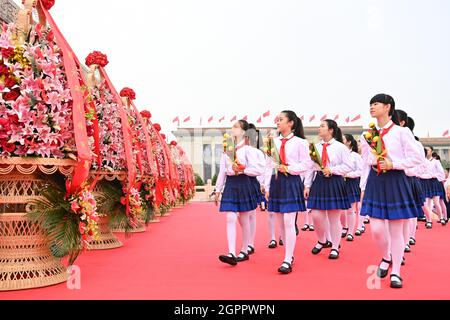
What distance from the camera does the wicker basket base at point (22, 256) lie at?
3.21m

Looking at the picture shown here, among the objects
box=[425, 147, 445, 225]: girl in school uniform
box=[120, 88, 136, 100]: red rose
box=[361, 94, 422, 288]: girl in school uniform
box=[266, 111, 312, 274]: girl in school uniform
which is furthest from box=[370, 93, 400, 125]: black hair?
box=[425, 147, 445, 225]: girl in school uniform

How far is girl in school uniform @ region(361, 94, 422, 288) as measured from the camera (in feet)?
11.1

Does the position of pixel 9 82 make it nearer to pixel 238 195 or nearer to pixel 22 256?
pixel 22 256

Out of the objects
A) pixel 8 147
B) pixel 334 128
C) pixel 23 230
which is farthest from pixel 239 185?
pixel 8 147

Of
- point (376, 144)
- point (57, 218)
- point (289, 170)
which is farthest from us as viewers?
point (289, 170)

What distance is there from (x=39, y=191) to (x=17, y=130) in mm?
569

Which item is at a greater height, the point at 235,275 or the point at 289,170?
the point at 289,170

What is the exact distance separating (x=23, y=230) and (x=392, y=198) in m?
3.14

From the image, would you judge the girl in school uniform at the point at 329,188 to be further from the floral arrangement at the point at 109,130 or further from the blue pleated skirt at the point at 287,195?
the floral arrangement at the point at 109,130

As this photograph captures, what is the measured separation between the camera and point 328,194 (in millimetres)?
4918

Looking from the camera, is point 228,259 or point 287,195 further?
point 287,195

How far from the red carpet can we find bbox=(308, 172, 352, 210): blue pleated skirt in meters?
0.60
